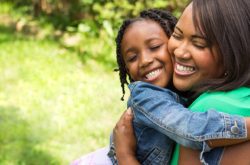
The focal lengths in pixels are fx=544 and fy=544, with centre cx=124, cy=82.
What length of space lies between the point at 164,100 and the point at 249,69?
0.33 metres

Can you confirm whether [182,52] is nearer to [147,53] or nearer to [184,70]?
[184,70]

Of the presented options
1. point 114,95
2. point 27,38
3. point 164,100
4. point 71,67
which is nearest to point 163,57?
point 164,100

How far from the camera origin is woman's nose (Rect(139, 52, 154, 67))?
97.4 inches

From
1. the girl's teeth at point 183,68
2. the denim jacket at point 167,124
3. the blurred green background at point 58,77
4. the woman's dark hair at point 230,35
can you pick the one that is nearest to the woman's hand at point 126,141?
the denim jacket at point 167,124

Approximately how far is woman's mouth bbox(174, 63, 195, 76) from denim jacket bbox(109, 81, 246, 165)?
103 millimetres

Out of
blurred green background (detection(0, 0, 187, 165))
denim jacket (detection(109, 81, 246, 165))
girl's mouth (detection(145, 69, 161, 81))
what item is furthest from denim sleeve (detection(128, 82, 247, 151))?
blurred green background (detection(0, 0, 187, 165))

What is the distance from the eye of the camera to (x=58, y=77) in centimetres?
654

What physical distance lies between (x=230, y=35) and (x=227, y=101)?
24cm

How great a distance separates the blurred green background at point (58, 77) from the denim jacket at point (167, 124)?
8.99 feet

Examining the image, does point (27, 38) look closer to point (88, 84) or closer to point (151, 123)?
point (88, 84)

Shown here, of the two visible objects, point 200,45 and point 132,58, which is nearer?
point 200,45

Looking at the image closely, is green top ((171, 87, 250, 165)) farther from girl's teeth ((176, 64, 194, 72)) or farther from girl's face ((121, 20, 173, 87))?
girl's face ((121, 20, 173, 87))

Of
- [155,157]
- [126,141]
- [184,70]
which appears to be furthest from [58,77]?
Answer: [184,70]

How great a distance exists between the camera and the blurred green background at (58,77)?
5199 millimetres
